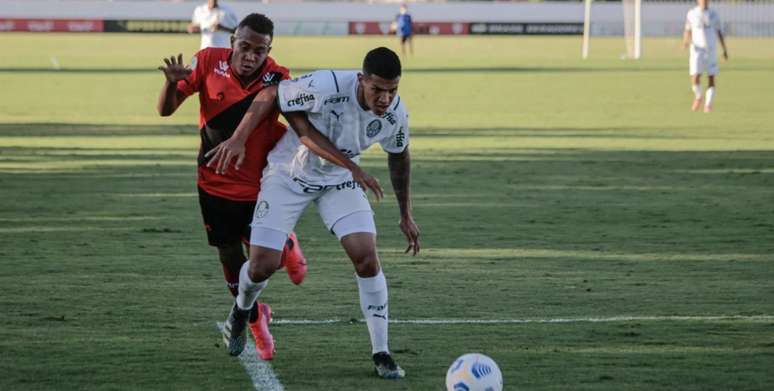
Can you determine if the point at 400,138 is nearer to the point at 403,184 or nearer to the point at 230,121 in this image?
the point at 403,184

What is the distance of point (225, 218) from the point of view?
28.4 feet

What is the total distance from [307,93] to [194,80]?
98cm

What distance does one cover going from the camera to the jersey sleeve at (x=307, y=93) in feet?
25.7

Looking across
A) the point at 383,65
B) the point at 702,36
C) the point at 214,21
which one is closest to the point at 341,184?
the point at 383,65

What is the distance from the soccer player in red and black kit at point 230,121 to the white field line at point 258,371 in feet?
0.34

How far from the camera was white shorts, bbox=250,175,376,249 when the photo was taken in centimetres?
A: 795

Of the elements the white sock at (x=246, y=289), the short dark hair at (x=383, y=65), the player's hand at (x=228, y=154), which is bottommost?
the white sock at (x=246, y=289)

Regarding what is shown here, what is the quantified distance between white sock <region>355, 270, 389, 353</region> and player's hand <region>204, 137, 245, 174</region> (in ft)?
2.96

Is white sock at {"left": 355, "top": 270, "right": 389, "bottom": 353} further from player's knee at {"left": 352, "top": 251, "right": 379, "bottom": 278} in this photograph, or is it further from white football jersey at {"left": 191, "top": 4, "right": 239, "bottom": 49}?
white football jersey at {"left": 191, "top": 4, "right": 239, "bottom": 49}

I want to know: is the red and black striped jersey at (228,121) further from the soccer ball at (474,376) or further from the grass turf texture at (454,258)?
the soccer ball at (474,376)

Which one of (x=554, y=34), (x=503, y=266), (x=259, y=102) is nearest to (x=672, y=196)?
(x=503, y=266)

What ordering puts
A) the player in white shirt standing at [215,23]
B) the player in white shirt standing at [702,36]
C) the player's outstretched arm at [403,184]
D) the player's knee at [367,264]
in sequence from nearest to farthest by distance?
the player's knee at [367,264], the player's outstretched arm at [403,184], the player in white shirt standing at [215,23], the player in white shirt standing at [702,36]

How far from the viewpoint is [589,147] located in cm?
2234

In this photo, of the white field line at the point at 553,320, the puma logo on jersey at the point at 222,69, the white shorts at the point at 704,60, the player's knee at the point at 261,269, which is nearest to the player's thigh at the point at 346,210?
the player's knee at the point at 261,269
